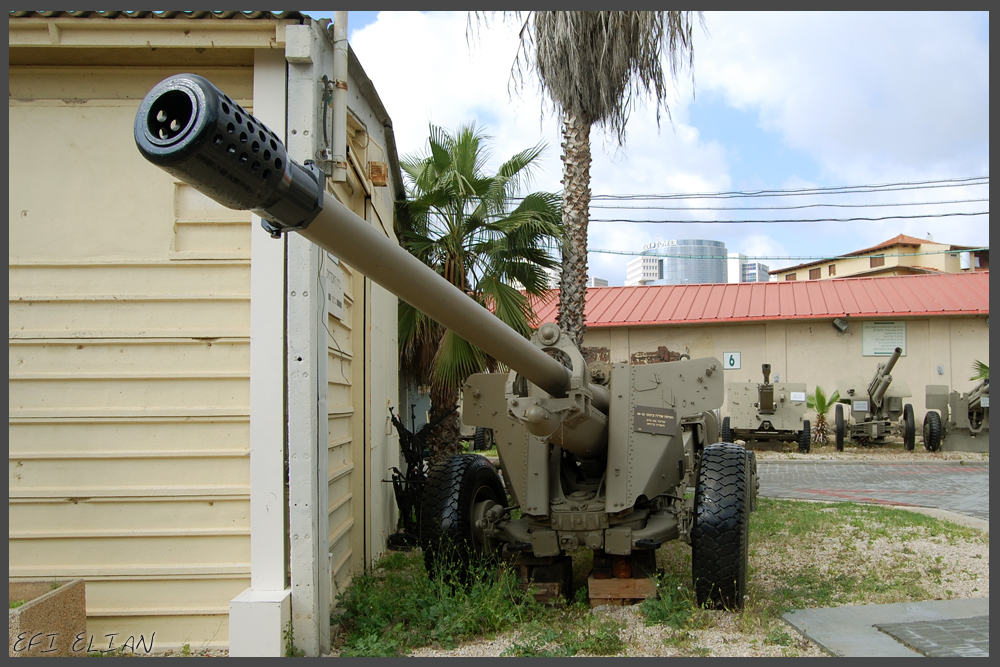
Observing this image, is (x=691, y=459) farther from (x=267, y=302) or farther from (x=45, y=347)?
(x=45, y=347)

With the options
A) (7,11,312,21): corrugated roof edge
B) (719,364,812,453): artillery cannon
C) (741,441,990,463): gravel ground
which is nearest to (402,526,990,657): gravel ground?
(7,11,312,21): corrugated roof edge

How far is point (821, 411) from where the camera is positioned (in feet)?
64.6

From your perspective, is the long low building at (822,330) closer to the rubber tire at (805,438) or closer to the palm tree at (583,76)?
the rubber tire at (805,438)

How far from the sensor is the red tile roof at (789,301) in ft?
68.0

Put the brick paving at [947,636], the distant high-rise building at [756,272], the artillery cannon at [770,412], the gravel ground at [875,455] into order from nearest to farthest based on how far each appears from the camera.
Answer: the brick paving at [947,636]
the gravel ground at [875,455]
the artillery cannon at [770,412]
the distant high-rise building at [756,272]

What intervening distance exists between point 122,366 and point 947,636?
16.1ft

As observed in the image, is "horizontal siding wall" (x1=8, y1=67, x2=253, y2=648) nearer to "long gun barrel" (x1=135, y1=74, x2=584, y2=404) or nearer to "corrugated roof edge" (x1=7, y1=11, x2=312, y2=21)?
"corrugated roof edge" (x1=7, y1=11, x2=312, y2=21)

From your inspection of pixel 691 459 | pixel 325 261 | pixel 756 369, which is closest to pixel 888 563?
pixel 691 459

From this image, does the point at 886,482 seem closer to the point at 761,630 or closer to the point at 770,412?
the point at 770,412

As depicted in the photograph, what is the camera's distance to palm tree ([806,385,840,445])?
1925cm

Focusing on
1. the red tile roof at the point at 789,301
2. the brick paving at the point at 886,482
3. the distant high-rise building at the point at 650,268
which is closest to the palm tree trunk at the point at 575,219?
the brick paving at the point at 886,482

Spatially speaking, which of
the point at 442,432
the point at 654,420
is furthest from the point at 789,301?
the point at 654,420

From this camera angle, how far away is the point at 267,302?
176 inches

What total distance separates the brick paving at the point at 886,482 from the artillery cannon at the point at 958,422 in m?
1.48
